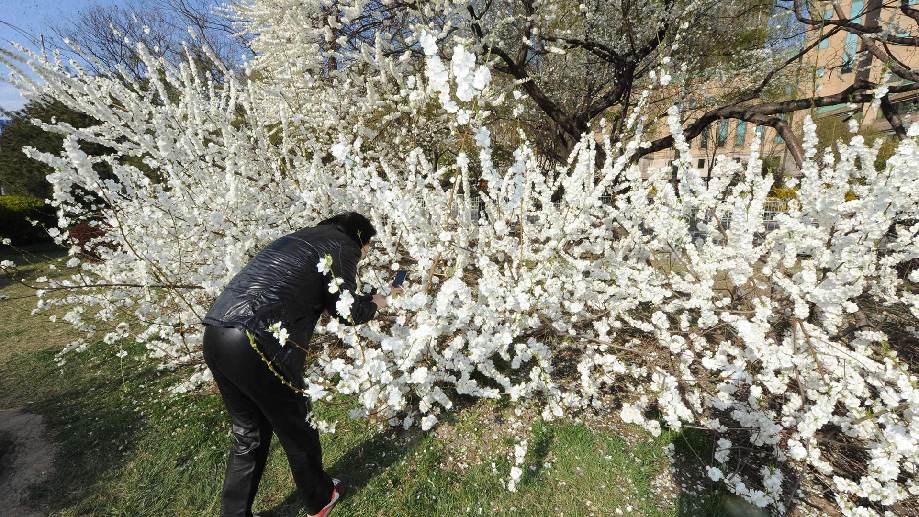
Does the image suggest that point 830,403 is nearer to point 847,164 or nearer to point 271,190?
point 847,164

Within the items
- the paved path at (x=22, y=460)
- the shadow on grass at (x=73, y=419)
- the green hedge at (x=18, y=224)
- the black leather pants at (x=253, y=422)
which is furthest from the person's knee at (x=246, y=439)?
the green hedge at (x=18, y=224)

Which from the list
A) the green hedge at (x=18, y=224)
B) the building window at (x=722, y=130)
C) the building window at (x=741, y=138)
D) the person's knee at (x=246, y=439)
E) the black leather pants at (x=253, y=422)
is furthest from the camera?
the building window at (x=741, y=138)

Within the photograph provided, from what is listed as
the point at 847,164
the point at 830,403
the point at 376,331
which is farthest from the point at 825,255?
the point at 376,331

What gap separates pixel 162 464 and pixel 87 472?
0.55 m

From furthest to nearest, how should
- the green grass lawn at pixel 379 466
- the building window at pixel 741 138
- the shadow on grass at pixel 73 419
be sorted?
1. the building window at pixel 741 138
2. the shadow on grass at pixel 73 419
3. the green grass lawn at pixel 379 466

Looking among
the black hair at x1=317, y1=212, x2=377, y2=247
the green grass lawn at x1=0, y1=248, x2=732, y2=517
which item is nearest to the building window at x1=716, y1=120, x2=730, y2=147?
the green grass lawn at x1=0, y1=248, x2=732, y2=517

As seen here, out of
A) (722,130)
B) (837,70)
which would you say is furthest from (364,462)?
(722,130)

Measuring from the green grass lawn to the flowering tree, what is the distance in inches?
8.1

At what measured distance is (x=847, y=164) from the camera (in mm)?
2541

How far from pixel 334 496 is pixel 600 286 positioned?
2.63 meters

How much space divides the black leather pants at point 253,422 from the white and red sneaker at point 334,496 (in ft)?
0.11

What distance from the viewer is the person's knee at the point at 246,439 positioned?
2.12 meters

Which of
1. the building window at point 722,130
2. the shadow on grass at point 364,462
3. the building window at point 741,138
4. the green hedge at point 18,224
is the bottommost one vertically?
the shadow on grass at point 364,462

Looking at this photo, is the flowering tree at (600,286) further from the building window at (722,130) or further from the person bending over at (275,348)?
the building window at (722,130)
